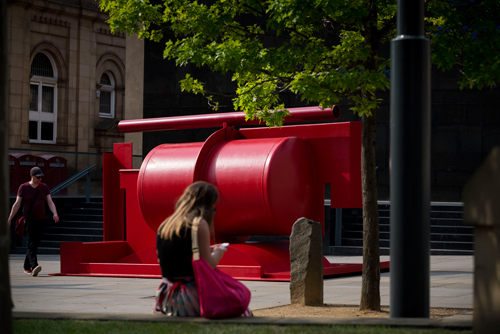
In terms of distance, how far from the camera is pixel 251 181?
11.3m

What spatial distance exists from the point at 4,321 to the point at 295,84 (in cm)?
426

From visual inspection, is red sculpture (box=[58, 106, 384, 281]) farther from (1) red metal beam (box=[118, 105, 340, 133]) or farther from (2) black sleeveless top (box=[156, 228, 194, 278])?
(2) black sleeveless top (box=[156, 228, 194, 278])

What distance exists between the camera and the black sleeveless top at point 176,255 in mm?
5484

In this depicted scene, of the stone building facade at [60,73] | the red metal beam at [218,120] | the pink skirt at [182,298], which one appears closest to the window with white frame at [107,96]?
the stone building facade at [60,73]

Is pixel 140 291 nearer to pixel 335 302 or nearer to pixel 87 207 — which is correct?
pixel 335 302

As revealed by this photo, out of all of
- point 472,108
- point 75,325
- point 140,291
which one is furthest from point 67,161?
point 75,325

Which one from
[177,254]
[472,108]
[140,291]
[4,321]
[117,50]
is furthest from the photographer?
[117,50]

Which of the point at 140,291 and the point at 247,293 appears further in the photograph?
the point at 140,291

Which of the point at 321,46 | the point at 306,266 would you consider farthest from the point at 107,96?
the point at 306,266

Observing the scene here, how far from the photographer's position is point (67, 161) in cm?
2445

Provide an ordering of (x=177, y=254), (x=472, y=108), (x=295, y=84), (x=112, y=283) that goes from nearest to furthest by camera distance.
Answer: (x=177, y=254)
(x=295, y=84)
(x=112, y=283)
(x=472, y=108)

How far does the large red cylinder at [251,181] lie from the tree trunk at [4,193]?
632cm

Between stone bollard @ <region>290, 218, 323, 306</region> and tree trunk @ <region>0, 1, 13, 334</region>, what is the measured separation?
421cm

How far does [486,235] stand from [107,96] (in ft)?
133
